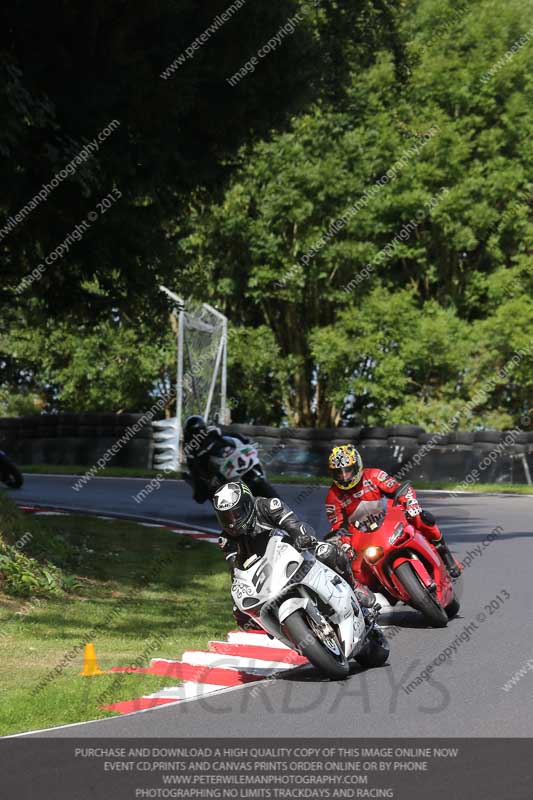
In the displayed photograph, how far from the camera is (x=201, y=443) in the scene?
17297 millimetres

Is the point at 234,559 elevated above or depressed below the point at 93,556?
above

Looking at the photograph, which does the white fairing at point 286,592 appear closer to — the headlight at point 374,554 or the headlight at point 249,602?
the headlight at point 249,602

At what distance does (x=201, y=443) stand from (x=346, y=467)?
287 inches

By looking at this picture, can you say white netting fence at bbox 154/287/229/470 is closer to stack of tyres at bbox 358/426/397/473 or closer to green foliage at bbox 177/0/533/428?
stack of tyres at bbox 358/426/397/473

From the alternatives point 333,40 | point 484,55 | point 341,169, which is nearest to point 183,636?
point 333,40

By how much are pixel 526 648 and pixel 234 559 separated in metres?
2.33

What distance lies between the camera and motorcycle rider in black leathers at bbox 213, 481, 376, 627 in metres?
8.09

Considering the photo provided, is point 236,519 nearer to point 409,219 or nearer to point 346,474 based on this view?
point 346,474

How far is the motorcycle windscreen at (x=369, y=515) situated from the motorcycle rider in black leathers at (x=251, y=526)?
1.59 metres

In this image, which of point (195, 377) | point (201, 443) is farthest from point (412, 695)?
point (195, 377)

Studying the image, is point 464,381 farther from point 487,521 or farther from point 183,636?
point 183,636

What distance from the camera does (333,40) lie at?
59.9ft

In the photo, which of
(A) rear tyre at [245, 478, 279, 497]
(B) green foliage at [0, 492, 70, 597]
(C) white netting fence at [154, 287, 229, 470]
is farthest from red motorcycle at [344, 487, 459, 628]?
(C) white netting fence at [154, 287, 229, 470]
